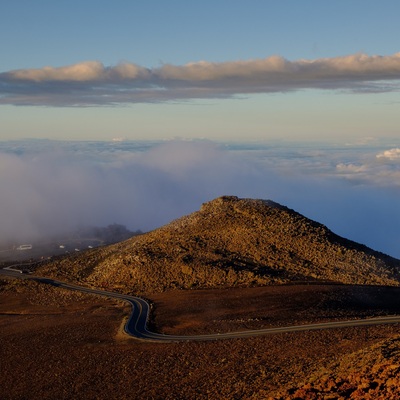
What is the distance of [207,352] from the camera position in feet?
122

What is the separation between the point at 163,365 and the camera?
35344 millimetres

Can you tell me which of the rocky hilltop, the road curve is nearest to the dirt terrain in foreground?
the road curve

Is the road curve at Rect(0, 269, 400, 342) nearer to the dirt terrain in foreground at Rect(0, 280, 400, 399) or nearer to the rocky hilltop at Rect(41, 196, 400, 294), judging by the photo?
the dirt terrain in foreground at Rect(0, 280, 400, 399)

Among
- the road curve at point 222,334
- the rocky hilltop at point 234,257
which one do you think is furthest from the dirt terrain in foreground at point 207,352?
the rocky hilltop at point 234,257

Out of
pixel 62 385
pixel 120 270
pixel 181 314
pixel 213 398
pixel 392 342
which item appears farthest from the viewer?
pixel 120 270

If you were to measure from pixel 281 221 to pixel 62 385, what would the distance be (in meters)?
44.8

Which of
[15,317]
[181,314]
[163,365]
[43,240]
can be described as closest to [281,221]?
[181,314]

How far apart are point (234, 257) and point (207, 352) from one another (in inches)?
1142

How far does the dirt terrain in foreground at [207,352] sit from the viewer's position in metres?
25.5

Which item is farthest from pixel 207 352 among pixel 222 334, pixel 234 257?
pixel 234 257

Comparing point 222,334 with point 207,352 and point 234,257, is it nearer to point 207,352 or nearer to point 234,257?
point 207,352

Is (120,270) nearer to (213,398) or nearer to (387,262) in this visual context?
(387,262)

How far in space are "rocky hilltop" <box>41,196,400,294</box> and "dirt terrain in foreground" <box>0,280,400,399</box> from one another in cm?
466

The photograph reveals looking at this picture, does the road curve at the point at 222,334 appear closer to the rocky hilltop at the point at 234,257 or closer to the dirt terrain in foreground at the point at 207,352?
the dirt terrain in foreground at the point at 207,352
